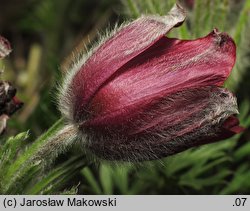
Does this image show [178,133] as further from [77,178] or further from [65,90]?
[77,178]

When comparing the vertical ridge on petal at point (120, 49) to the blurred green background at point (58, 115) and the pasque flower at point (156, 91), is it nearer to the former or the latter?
the pasque flower at point (156, 91)

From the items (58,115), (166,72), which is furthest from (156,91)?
(58,115)

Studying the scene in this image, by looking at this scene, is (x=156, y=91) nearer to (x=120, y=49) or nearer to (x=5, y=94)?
(x=120, y=49)

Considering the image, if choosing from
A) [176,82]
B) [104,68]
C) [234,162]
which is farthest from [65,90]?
[234,162]

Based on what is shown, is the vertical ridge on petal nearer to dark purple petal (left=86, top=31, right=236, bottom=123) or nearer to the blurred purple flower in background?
dark purple petal (left=86, top=31, right=236, bottom=123)

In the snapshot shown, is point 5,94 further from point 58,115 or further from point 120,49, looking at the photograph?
point 58,115

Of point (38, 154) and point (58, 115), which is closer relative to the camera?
point (38, 154)

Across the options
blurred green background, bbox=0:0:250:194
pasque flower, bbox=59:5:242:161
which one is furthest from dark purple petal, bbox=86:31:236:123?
blurred green background, bbox=0:0:250:194

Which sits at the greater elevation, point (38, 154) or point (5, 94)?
point (5, 94)
